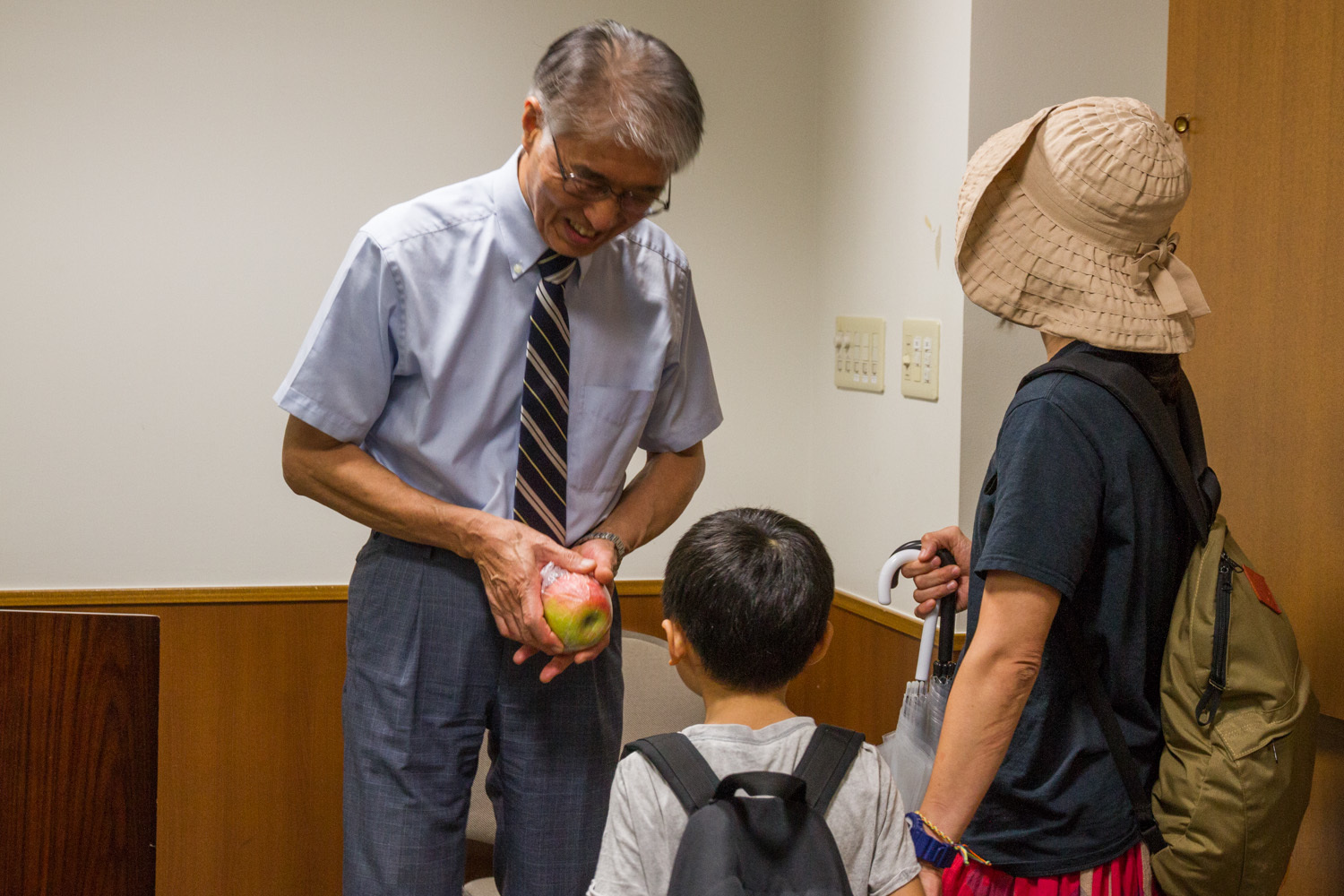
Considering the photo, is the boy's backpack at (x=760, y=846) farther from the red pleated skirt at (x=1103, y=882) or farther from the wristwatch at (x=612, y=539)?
the wristwatch at (x=612, y=539)

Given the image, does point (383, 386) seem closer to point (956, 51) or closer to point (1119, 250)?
point (1119, 250)

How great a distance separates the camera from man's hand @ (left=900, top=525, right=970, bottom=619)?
1568 millimetres

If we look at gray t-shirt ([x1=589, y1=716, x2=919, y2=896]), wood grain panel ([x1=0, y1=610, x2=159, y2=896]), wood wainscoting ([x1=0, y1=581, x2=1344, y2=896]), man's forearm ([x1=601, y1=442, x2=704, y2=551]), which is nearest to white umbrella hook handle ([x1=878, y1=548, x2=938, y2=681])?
man's forearm ([x1=601, y1=442, x2=704, y2=551])

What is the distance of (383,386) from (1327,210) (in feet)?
4.76

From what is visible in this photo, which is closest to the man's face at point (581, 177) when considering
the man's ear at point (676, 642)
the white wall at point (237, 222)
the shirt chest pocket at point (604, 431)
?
the shirt chest pocket at point (604, 431)

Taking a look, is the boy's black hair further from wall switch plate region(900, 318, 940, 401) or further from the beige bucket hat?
wall switch plate region(900, 318, 940, 401)

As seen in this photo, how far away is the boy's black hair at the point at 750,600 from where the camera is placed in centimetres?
109

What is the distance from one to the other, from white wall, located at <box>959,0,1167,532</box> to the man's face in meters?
0.91

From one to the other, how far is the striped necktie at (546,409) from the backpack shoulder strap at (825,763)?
470mm

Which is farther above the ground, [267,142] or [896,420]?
[267,142]

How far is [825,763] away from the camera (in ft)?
3.34

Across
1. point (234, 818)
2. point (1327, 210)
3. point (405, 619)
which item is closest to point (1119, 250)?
point (1327, 210)

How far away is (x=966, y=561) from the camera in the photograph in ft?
5.13

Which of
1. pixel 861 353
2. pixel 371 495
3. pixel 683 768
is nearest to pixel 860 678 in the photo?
pixel 861 353
